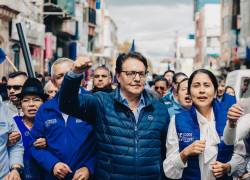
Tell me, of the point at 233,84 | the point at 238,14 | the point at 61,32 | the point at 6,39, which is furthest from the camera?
the point at 238,14

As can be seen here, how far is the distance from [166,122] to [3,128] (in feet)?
4.42

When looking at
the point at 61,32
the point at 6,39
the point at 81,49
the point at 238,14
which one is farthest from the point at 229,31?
the point at 6,39

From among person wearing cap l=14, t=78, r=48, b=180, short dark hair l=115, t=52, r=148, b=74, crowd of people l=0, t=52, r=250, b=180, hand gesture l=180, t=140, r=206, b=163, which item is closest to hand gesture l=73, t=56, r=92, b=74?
crowd of people l=0, t=52, r=250, b=180

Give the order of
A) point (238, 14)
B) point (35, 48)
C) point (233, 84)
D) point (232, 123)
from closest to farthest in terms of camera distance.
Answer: point (232, 123) < point (233, 84) < point (35, 48) < point (238, 14)

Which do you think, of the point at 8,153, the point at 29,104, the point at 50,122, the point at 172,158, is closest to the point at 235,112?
the point at 172,158

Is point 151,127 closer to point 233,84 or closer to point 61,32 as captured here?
point 233,84

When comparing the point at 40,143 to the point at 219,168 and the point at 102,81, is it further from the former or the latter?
the point at 102,81

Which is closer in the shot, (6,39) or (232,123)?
(232,123)

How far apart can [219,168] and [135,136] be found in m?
0.70

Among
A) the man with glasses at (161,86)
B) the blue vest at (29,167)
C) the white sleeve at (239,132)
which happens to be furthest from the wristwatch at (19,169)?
the man with glasses at (161,86)

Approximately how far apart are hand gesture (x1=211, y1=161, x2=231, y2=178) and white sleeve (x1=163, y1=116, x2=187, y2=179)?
0.78 feet

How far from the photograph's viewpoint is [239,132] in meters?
5.06

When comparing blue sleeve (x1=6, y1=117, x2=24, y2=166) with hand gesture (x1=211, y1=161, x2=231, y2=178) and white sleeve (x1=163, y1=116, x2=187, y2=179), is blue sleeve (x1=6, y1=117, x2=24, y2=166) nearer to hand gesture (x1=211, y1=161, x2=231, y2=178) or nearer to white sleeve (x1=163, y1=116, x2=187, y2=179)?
white sleeve (x1=163, y1=116, x2=187, y2=179)

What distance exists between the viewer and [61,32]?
4694 centimetres
